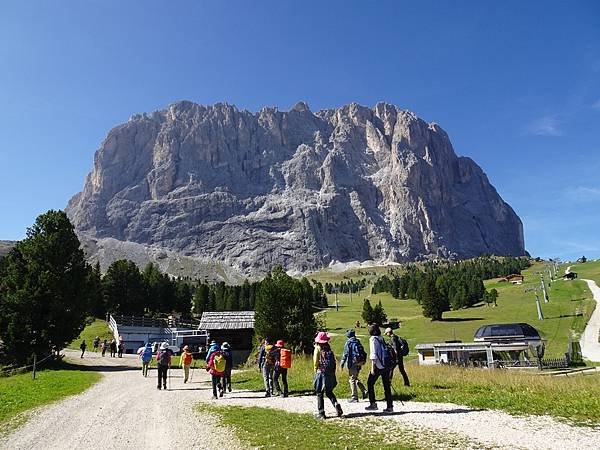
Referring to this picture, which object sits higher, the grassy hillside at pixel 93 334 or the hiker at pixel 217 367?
the hiker at pixel 217 367

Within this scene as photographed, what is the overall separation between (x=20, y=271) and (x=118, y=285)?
168 feet

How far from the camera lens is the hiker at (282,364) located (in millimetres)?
15859

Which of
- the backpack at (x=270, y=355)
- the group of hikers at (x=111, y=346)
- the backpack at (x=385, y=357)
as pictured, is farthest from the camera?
the group of hikers at (x=111, y=346)

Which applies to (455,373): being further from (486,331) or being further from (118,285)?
(118,285)

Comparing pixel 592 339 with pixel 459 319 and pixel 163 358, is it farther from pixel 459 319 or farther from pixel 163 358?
pixel 163 358

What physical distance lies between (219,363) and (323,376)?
23.8ft

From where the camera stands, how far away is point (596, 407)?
1063 cm

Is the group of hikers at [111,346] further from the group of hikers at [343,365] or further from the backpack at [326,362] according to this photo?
the backpack at [326,362]

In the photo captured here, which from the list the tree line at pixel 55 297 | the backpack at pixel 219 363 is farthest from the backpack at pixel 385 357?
the tree line at pixel 55 297

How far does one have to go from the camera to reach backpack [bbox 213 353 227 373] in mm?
17266

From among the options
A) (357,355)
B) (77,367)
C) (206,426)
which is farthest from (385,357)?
(77,367)

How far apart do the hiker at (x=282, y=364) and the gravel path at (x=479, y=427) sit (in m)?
2.57

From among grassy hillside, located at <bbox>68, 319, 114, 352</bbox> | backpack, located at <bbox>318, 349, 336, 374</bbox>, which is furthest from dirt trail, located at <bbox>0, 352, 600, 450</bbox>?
grassy hillside, located at <bbox>68, 319, 114, 352</bbox>

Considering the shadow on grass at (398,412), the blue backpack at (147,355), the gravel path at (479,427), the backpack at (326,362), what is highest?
the backpack at (326,362)
